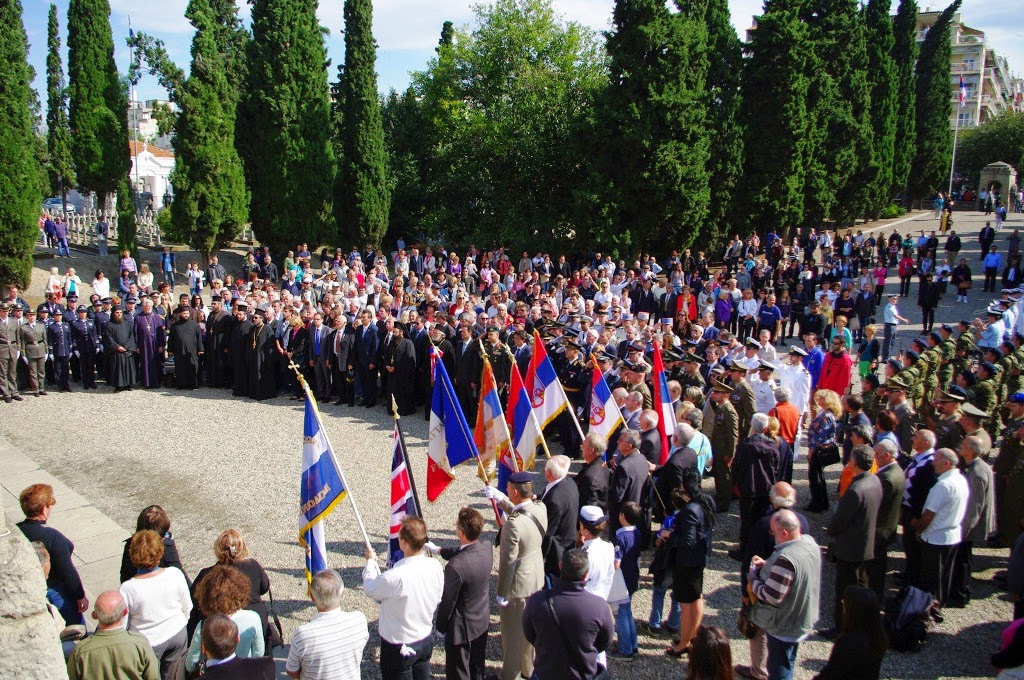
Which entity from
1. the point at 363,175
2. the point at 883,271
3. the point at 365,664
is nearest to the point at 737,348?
the point at 365,664

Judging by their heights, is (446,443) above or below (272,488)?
above

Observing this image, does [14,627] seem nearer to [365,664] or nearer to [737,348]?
[365,664]

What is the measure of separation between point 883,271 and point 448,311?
1338 centimetres

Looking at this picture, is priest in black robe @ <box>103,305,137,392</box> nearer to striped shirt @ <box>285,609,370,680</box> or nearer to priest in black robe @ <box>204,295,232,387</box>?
priest in black robe @ <box>204,295,232,387</box>

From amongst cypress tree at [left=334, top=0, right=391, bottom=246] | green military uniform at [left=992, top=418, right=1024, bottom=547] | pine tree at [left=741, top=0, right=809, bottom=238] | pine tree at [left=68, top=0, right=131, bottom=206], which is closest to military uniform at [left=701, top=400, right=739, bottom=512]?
green military uniform at [left=992, top=418, right=1024, bottom=547]

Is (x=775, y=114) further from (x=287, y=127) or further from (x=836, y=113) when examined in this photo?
(x=287, y=127)

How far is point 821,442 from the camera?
887cm

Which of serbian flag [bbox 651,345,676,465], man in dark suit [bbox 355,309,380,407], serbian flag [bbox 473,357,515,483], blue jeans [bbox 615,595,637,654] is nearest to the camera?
blue jeans [bbox 615,595,637,654]

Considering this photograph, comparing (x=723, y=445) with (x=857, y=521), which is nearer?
(x=857, y=521)

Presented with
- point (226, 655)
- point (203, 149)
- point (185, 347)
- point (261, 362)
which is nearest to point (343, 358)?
point (261, 362)

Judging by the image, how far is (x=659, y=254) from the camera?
27.1m

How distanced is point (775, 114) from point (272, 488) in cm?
2426

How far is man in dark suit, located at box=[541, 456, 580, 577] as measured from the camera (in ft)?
21.2

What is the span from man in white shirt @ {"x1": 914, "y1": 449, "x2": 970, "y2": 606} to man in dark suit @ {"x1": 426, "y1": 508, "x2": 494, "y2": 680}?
401cm
